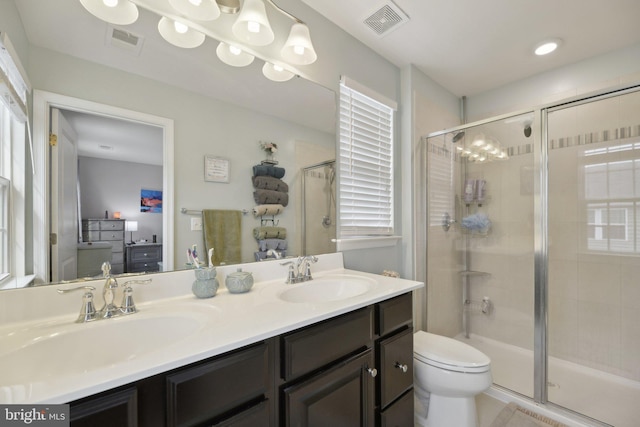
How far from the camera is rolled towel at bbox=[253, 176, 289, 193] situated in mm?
1388

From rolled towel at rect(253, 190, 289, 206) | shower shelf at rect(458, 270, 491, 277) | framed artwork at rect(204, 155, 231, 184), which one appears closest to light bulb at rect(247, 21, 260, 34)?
framed artwork at rect(204, 155, 231, 184)

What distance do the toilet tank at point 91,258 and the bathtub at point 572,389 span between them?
97.0 inches

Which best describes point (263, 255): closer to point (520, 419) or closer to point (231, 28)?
point (231, 28)

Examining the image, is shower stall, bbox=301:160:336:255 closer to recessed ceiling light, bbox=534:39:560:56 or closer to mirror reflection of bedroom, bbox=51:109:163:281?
mirror reflection of bedroom, bbox=51:109:163:281

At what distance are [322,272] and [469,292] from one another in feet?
5.88

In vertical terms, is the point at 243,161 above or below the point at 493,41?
below

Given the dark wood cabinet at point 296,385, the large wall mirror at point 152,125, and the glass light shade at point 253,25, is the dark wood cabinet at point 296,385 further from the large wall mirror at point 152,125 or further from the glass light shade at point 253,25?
the glass light shade at point 253,25

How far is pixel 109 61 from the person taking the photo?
0.99m

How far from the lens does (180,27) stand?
1145 mm

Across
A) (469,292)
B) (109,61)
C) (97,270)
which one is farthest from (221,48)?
(469,292)

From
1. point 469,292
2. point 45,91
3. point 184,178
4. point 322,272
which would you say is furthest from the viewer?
point 469,292

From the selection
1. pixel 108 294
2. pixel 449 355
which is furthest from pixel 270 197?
pixel 449 355

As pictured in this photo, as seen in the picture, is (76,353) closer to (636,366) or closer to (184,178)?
(184,178)

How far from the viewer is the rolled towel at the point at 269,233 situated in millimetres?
1386
